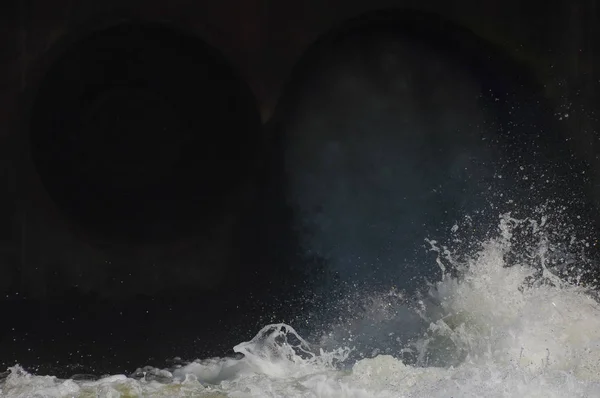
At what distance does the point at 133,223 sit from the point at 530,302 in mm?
2673

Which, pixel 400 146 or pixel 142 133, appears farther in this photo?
pixel 400 146

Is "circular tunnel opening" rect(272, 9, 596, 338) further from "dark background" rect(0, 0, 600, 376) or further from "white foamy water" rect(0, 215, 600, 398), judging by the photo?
"white foamy water" rect(0, 215, 600, 398)

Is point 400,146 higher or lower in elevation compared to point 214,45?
lower

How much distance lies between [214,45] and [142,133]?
770mm

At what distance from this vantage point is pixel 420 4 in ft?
19.5

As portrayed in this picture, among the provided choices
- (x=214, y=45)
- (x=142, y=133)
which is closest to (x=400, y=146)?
(x=214, y=45)

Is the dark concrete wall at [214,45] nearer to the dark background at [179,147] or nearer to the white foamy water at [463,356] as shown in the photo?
the dark background at [179,147]

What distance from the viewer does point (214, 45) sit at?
5.82 metres

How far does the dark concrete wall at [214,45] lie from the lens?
5621 mm

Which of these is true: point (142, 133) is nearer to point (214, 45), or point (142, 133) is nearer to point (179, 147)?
point (179, 147)

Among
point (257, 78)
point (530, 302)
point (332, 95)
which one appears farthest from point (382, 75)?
point (530, 302)

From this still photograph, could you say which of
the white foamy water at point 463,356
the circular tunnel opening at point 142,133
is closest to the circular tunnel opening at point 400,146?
the white foamy water at point 463,356

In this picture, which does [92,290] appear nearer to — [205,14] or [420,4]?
[205,14]

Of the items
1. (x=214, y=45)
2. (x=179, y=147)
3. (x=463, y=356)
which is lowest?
(x=463, y=356)
